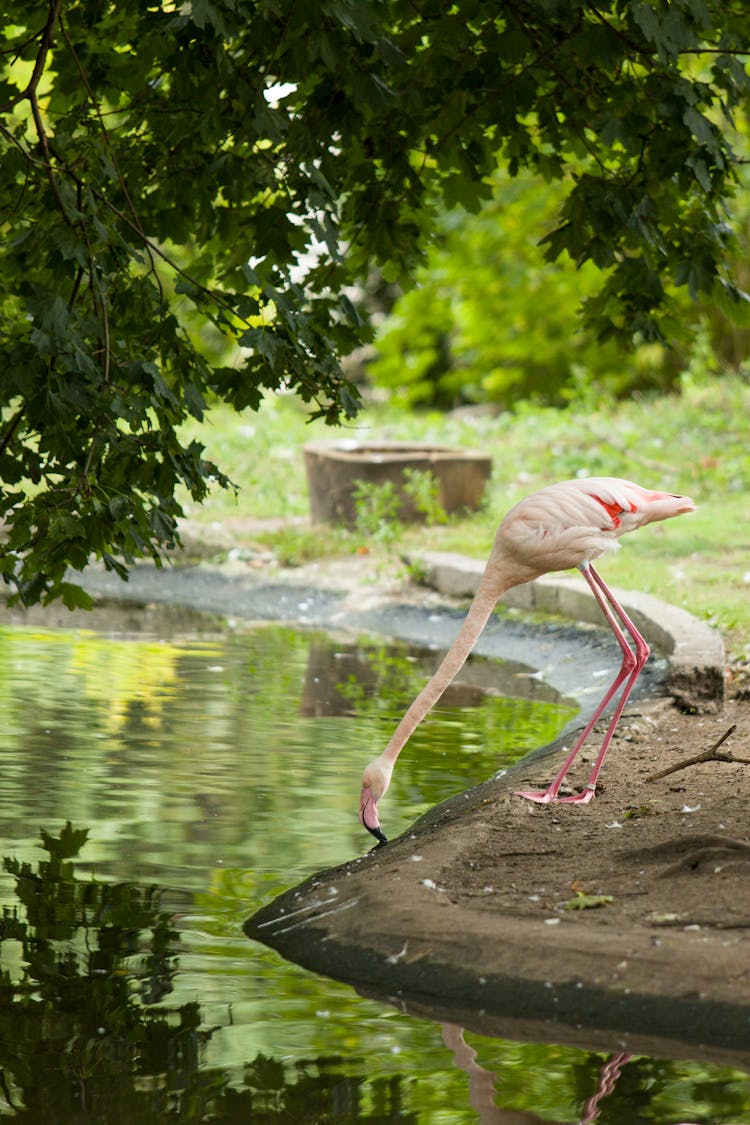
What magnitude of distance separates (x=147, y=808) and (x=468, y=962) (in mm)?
2127

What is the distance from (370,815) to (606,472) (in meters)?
9.30

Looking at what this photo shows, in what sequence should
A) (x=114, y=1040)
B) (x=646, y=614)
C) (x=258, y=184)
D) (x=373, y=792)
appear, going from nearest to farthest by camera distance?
(x=114, y=1040)
(x=258, y=184)
(x=373, y=792)
(x=646, y=614)

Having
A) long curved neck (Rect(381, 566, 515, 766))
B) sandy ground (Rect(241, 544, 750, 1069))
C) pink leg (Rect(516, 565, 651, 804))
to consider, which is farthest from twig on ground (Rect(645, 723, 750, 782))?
long curved neck (Rect(381, 566, 515, 766))

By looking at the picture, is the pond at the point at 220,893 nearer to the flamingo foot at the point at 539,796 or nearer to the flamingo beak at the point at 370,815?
the flamingo beak at the point at 370,815

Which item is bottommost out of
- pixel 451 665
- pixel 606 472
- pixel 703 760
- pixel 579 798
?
pixel 579 798

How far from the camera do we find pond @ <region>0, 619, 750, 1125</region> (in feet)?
11.7

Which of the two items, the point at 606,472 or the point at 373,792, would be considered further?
the point at 606,472

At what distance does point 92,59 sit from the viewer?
19.7ft

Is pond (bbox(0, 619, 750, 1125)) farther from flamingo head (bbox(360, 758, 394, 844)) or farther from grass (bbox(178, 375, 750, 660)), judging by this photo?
grass (bbox(178, 375, 750, 660))

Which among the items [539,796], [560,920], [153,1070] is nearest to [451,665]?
[539,796]

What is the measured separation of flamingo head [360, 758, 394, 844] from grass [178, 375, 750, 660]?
3243mm

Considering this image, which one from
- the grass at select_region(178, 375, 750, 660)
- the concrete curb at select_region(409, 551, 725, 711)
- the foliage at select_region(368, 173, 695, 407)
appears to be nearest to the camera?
the concrete curb at select_region(409, 551, 725, 711)

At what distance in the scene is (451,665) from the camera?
5.76 metres

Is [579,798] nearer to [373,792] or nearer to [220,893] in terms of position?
[373,792]
